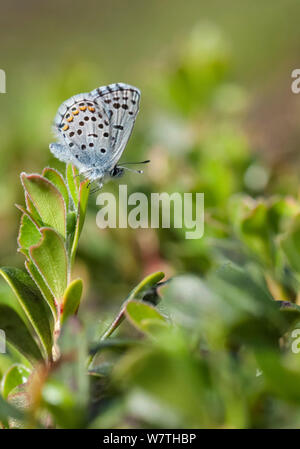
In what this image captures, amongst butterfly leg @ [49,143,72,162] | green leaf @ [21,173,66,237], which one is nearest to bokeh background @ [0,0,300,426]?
butterfly leg @ [49,143,72,162]

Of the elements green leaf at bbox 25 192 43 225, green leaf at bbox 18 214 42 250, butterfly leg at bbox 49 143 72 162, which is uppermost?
butterfly leg at bbox 49 143 72 162

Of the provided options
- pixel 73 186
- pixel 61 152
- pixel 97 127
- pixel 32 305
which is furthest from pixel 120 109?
pixel 32 305

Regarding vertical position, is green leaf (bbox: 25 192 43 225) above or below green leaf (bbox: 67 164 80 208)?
below

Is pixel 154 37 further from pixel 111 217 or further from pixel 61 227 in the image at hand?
pixel 61 227

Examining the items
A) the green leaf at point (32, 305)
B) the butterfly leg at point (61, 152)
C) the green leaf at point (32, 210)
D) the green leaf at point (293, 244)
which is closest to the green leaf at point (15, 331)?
the green leaf at point (32, 305)

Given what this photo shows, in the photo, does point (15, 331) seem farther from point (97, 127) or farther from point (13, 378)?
point (97, 127)

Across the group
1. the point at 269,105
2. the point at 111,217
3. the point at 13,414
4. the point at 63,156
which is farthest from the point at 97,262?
the point at 269,105

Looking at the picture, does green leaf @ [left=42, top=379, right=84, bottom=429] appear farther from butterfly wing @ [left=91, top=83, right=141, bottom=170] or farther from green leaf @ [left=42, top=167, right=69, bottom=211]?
butterfly wing @ [left=91, top=83, right=141, bottom=170]
